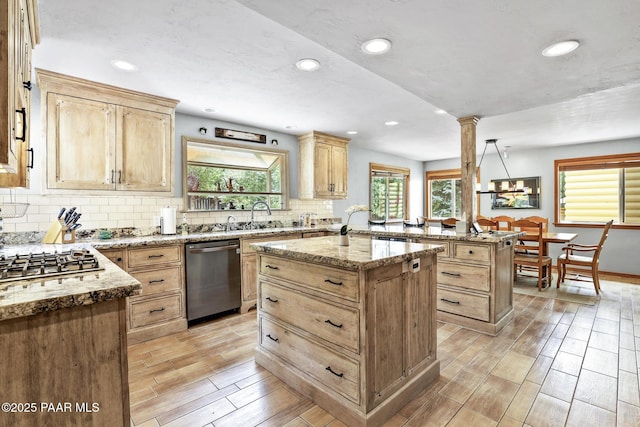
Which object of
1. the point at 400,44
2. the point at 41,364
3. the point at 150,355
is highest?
the point at 400,44

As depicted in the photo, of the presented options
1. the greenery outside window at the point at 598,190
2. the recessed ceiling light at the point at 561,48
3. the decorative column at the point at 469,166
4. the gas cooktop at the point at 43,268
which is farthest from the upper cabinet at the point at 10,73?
the greenery outside window at the point at 598,190

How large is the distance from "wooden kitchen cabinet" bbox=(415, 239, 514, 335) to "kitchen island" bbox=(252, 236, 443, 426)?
44.0 inches

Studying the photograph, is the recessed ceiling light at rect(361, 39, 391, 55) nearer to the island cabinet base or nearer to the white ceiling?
the white ceiling

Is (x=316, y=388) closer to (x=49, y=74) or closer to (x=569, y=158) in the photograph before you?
(x=49, y=74)

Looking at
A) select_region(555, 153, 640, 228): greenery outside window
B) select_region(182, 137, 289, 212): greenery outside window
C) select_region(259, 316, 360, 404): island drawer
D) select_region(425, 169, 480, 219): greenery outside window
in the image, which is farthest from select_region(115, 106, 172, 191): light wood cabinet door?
select_region(555, 153, 640, 228): greenery outside window

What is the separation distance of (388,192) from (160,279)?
5424 millimetres

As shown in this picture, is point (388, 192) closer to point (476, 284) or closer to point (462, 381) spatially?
point (476, 284)

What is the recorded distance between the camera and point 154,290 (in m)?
3.07

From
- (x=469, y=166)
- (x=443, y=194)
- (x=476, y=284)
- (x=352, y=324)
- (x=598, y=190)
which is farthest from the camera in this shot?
(x=443, y=194)

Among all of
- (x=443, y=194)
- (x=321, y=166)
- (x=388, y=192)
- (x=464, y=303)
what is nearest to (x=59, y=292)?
(x=464, y=303)

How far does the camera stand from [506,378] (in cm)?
230

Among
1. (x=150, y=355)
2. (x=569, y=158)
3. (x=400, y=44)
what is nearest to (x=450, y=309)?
(x=400, y=44)

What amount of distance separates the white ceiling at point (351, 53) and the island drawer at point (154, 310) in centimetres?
209

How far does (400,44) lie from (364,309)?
67.9 inches
